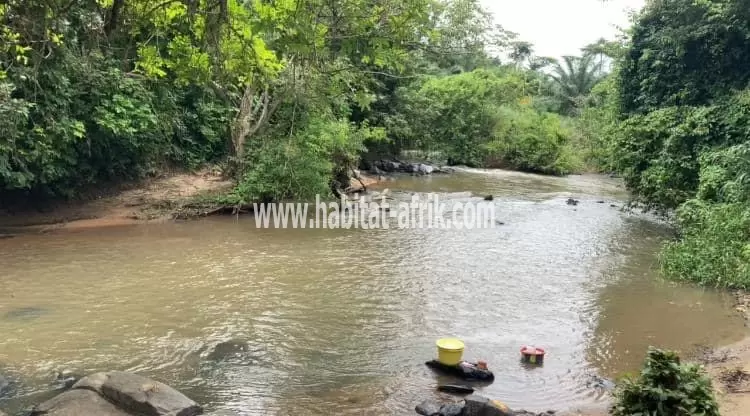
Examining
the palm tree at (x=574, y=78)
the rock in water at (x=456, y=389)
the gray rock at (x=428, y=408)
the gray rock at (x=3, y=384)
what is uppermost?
the palm tree at (x=574, y=78)

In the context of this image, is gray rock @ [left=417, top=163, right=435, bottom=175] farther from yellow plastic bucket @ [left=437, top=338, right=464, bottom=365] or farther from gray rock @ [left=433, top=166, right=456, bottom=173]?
yellow plastic bucket @ [left=437, top=338, right=464, bottom=365]

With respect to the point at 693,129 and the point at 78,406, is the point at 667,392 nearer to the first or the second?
the point at 78,406

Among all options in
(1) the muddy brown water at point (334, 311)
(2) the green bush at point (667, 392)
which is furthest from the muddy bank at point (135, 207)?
(2) the green bush at point (667, 392)

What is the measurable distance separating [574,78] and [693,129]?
26892 millimetres

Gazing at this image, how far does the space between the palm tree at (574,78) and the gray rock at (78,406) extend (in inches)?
1366

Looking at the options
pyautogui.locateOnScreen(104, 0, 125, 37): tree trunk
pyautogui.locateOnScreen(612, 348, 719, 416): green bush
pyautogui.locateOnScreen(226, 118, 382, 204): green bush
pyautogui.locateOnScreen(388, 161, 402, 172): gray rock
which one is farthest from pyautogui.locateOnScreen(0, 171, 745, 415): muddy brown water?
pyautogui.locateOnScreen(388, 161, 402, 172): gray rock

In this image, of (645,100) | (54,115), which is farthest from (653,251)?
(54,115)

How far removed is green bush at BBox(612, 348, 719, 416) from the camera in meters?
3.43

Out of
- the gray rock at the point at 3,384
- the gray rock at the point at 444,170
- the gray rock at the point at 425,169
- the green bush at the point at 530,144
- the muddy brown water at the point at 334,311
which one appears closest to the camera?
the gray rock at the point at 3,384

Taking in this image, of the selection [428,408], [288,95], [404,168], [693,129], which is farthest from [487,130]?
[428,408]

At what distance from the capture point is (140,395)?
4.47 metres

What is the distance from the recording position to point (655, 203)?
12234mm

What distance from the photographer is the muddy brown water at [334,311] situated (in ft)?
17.6

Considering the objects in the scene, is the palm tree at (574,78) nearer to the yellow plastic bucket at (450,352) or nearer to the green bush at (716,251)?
the green bush at (716,251)
